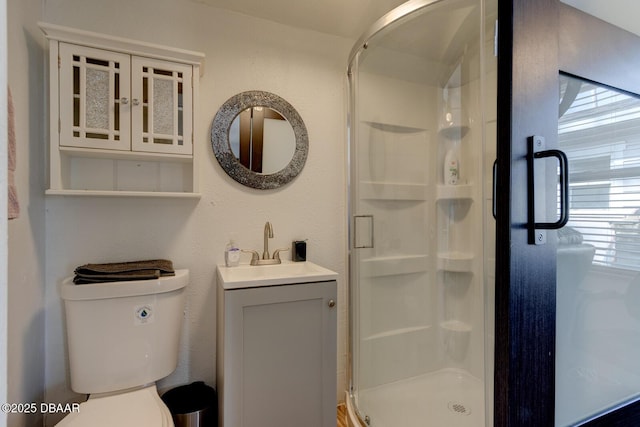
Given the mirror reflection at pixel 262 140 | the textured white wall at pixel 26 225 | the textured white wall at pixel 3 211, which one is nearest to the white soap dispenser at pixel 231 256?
the mirror reflection at pixel 262 140

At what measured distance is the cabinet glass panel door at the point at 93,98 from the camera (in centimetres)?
126

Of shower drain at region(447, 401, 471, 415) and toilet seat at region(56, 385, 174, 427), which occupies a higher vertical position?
toilet seat at region(56, 385, 174, 427)

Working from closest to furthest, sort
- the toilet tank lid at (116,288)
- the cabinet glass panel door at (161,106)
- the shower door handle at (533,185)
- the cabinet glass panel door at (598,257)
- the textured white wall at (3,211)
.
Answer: the textured white wall at (3,211)
the shower door handle at (533,185)
the cabinet glass panel door at (598,257)
the toilet tank lid at (116,288)
the cabinet glass panel door at (161,106)

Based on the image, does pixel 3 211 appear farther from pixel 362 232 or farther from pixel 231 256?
pixel 362 232

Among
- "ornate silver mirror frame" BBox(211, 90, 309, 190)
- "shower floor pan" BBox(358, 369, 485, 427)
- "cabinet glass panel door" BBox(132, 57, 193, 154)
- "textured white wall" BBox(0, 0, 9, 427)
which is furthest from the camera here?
"ornate silver mirror frame" BBox(211, 90, 309, 190)

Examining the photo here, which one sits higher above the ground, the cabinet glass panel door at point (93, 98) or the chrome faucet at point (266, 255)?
the cabinet glass panel door at point (93, 98)

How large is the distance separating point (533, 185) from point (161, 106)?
146cm

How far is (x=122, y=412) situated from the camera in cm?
110

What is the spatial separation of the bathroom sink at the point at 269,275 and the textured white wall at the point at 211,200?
0.15m

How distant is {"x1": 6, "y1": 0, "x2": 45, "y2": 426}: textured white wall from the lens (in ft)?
3.47

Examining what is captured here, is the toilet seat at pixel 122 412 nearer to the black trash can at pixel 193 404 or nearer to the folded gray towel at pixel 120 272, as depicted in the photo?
the black trash can at pixel 193 404

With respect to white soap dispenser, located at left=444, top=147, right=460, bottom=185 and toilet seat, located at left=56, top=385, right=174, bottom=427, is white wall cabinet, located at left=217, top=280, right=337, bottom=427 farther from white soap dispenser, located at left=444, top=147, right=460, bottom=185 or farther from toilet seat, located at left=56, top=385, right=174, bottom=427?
white soap dispenser, located at left=444, top=147, right=460, bottom=185

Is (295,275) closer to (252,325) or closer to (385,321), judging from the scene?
(252,325)

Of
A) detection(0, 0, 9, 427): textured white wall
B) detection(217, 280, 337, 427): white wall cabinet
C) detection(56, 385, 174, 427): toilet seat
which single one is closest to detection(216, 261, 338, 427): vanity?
detection(217, 280, 337, 427): white wall cabinet
